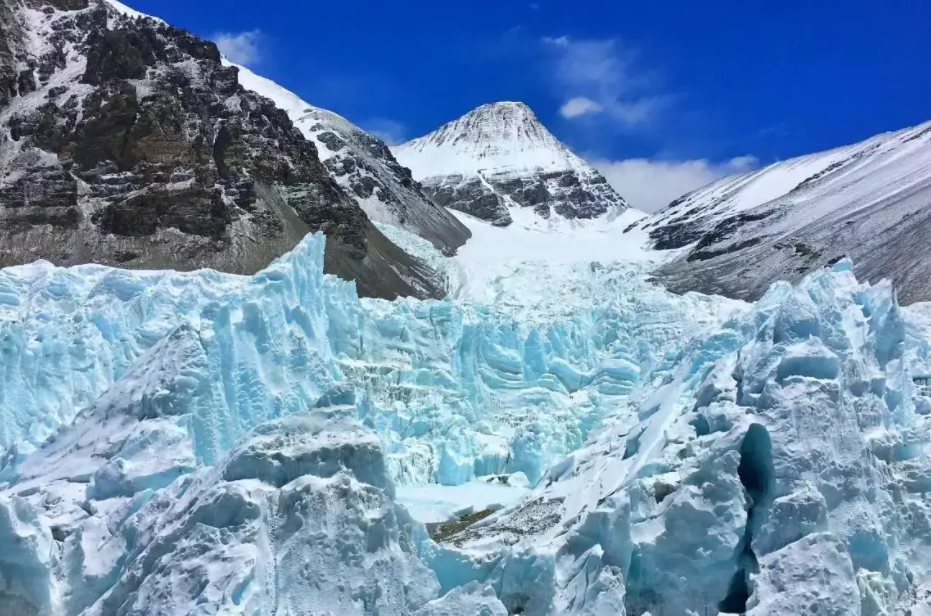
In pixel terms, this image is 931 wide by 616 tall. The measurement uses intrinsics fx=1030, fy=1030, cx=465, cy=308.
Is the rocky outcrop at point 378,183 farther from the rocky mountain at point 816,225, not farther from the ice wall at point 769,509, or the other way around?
the ice wall at point 769,509

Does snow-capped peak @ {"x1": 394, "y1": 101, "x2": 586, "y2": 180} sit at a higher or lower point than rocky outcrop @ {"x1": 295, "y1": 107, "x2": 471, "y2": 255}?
higher

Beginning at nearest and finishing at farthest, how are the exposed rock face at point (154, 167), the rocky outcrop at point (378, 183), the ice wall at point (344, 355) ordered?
the ice wall at point (344, 355) < the exposed rock face at point (154, 167) < the rocky outcrop at point (378, 183)

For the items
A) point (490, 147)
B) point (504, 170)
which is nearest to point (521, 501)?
point (504, 170)

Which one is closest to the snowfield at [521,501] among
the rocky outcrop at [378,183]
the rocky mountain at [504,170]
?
the rocky outcrop at [378,183]

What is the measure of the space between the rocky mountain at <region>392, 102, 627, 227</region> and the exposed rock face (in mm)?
44781

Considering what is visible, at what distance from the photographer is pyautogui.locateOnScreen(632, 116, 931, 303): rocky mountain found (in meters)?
64.0

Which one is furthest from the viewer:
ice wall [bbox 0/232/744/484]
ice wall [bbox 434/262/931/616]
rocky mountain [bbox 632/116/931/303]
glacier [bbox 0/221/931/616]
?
rocky mountain [bbox 632/116/931/303]

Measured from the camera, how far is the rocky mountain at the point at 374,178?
297ft

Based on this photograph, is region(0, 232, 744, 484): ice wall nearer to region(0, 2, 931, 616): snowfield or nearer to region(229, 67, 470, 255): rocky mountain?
region(0, 2, 931, 616): snowfield

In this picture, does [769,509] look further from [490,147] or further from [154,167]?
[490,147]

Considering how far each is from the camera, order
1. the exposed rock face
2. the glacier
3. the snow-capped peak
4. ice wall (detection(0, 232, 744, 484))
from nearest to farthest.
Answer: the glacier → ice wall (detection(0, 232, 744, 484)) → the exposed rock face → the snow-capped peak

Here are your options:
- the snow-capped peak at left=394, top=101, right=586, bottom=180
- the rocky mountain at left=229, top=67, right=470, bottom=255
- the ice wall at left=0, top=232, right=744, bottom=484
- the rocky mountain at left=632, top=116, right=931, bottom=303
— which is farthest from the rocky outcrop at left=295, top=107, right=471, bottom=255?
the ice wall at left=0, top=232, right=744, bottom=484

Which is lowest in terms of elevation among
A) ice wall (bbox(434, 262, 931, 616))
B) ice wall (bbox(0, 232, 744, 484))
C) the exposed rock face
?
ice wall (bbox(434, 262, 931, 616))

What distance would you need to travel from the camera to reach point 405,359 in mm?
34188
